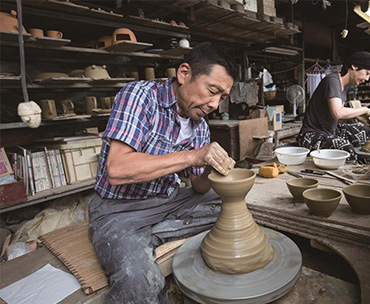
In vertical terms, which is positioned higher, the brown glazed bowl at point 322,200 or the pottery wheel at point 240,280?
the brown glazed bowl at point 322,200

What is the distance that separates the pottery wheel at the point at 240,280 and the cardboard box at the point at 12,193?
7.54 ft

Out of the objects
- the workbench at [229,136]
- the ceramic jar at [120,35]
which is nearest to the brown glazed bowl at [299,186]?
the ceramic jar at [120,35]

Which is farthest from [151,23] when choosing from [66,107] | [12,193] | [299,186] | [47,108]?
[299,186]

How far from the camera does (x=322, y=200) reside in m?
1.67

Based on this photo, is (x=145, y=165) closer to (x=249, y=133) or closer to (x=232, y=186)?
(x=232, y=186)

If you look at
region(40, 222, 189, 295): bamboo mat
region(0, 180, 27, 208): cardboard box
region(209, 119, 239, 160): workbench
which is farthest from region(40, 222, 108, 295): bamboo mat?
region(209, 119, 239, 160): workbench

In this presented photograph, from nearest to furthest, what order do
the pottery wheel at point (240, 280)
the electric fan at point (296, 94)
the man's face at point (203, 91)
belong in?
the pottery wheel at point (240, 280)
the man's face at point (203, 91)
the electric fan at point (296, 94)

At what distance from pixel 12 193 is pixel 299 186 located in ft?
9.64

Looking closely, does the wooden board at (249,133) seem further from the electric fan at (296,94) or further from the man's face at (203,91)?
the man's face at (203,91)

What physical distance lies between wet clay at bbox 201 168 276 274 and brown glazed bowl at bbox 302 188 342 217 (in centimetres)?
46

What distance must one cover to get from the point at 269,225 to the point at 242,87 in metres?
4.92

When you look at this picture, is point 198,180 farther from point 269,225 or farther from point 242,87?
point 242,87

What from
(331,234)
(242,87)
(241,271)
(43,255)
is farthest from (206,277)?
(242,87)

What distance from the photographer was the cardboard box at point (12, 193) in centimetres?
288
